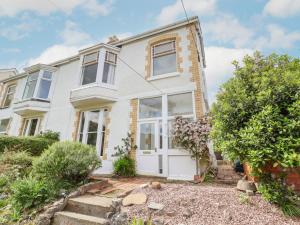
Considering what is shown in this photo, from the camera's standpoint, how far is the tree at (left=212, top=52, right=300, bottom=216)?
9.05 ft

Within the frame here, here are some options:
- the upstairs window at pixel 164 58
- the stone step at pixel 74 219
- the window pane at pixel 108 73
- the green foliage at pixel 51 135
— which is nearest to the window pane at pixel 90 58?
the window pane at pixel 108 73

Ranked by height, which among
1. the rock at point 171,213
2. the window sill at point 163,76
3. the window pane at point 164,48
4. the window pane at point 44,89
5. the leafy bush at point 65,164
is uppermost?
the window pane at point 164,48

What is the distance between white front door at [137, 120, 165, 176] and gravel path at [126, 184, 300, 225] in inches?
130

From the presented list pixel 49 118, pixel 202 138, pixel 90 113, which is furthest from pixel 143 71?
pixel 49 118

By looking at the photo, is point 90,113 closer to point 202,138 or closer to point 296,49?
point 202,138

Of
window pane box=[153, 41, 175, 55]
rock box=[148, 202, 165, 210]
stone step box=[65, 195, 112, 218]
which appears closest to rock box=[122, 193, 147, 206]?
rock box=[148, 202, 165, 210]

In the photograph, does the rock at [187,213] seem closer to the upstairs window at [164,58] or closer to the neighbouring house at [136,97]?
the neighbouring house at [136,97]

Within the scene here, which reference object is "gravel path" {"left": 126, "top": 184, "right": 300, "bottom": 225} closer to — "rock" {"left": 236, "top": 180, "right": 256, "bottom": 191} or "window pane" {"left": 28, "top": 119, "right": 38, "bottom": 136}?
"rock" {"left": 236, "top": 180, "right": 256, "bottom": 191}

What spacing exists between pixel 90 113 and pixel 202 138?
20.1 ft

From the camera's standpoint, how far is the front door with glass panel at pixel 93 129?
8.58m

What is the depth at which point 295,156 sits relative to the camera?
8.18 ft

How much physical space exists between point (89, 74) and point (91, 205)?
7.58 meters

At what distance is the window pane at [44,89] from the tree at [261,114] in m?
11.4

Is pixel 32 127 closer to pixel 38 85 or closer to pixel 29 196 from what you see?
pixel 38 85
